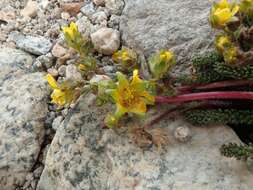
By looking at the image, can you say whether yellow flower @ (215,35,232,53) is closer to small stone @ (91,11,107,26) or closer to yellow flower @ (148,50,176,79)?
yellow flower @ (148,50,176,79)

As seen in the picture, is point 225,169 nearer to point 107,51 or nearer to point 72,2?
point 107,51

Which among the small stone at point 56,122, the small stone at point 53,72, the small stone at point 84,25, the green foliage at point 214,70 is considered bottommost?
the small stone at point 56,122

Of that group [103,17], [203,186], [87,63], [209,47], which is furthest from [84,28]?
[203,186]

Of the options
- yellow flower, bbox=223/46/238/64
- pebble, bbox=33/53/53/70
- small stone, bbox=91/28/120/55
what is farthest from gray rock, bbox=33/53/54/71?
yellow flower, bbox=223/46/238/64

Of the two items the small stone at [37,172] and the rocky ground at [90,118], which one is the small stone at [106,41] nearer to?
the rocky ground at [90,118]

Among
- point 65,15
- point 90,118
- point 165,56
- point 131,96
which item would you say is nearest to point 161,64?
point 165,56

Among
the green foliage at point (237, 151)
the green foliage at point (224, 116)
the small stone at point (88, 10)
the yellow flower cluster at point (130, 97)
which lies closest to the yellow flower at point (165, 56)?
the yellow flower cluster at point (130, 97)
